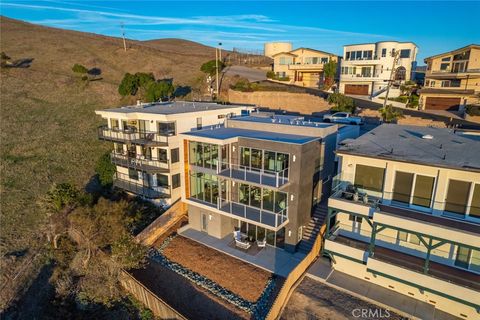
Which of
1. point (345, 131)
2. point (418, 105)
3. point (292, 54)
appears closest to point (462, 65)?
point (418, 105)

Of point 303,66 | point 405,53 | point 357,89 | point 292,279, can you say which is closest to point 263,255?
point 292,279

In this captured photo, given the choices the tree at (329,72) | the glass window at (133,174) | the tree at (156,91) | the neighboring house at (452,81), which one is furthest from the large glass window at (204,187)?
the tree at (329,72)

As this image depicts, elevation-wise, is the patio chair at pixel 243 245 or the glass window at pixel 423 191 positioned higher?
the glass window at pixel 423 191

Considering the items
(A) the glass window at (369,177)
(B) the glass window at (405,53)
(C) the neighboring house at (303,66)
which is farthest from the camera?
(C) the neighboring house at (303,66)

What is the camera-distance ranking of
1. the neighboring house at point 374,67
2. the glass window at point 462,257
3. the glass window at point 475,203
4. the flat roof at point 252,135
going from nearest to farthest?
1. the glass window at point 475,203
2. the glass window at point 462,257
3. the flat roof at point 252,135
4. the neighboring house at point 374,67

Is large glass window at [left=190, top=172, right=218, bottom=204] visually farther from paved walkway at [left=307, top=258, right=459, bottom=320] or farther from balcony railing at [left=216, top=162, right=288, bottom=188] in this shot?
paved walkway at [left=307, top=258, right=459, bottom=320]

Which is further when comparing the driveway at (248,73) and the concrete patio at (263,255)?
the driveway at (248,73)

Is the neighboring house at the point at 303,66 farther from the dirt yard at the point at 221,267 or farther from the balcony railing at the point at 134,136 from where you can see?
the dirt yard at the point at 221,267
